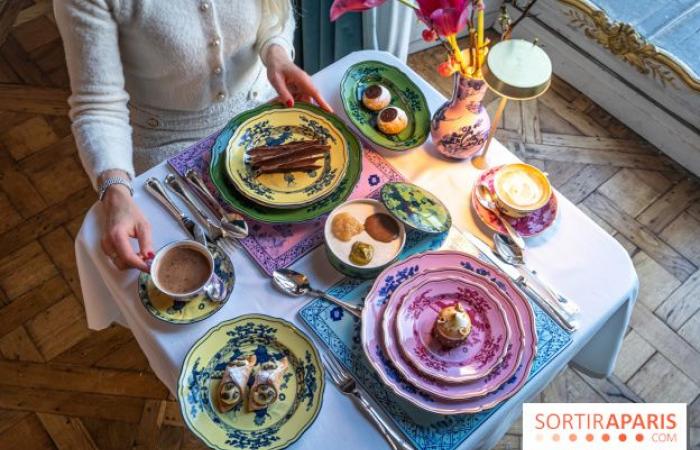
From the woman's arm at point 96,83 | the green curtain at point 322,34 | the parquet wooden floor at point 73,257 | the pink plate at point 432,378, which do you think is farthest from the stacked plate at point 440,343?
the green curtain at point 322,34

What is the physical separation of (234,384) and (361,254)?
10.0 inches

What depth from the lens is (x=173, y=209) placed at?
3.09ft

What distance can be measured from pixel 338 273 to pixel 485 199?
0.27 m

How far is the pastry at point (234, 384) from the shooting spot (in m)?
0.77

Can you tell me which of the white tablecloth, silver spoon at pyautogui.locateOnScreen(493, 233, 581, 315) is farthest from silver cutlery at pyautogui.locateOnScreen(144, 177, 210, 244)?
silver spoon at pyautogui.locateOnScreen(493, 233, 581, 315)

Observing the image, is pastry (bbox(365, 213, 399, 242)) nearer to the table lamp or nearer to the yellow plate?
the yellow plate

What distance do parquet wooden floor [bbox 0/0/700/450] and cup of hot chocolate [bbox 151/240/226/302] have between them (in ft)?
2.33

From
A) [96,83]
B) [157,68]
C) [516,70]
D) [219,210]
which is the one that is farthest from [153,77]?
[516,70]

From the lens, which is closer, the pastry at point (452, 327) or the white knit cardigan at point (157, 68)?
the pastry at point (452, 327)

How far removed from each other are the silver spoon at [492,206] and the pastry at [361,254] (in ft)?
0.68

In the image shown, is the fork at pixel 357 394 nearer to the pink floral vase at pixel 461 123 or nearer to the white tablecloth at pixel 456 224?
the white tablecloth at pixel 456 224

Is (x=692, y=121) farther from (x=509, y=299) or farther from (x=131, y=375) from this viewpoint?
(x=131, y=375)

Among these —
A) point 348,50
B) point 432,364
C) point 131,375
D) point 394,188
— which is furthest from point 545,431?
point 348,50

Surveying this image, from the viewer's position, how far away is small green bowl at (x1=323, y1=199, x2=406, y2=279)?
34.3 inches
